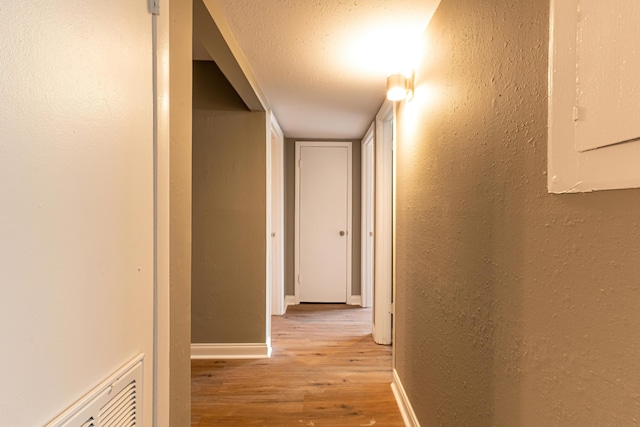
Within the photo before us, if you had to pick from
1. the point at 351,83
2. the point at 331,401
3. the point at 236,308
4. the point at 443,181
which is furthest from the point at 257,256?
the point at 443,181

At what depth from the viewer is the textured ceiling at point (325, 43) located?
1.55 meters

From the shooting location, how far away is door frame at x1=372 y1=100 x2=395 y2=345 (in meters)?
3.20

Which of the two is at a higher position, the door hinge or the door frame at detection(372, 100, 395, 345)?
the door hinge

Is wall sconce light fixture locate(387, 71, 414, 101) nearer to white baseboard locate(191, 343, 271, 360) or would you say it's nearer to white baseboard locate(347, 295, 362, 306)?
white baseboard locate(191, 343, 271, 360)

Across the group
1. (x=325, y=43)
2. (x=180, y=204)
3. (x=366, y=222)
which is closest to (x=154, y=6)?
(x=180, y=204)

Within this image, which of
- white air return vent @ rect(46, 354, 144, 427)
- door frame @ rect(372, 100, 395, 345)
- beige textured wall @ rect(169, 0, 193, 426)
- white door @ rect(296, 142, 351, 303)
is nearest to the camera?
white air return vent @ rect(46, 354, 144, 427)

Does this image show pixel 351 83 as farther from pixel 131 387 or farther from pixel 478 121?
pixel 131 387

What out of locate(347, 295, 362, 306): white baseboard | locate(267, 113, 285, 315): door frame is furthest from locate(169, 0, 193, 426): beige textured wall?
locate(347, 295, 362, 306): white baseboard

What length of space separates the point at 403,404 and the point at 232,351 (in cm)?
142

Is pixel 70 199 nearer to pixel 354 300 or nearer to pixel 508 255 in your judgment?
pixel 508 255

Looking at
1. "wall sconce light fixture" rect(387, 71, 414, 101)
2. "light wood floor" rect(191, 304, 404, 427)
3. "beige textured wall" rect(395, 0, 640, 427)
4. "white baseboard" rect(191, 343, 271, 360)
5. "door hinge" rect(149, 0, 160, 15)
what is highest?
"wall sconce light fixture" rect(387, 71, 414, 101)

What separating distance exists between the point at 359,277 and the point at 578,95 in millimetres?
3952

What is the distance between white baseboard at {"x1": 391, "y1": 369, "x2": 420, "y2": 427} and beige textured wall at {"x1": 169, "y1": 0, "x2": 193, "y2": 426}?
1157mm

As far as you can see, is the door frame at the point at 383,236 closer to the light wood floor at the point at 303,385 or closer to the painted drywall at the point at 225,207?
the light wood floor at the point at 303,385
